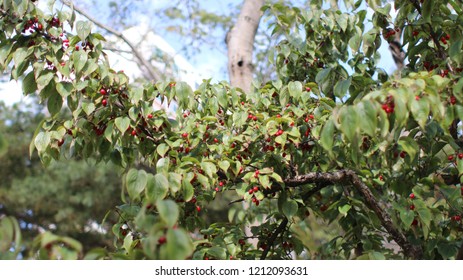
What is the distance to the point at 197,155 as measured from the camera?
234 centimetres

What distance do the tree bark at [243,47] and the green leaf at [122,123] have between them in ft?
8.85

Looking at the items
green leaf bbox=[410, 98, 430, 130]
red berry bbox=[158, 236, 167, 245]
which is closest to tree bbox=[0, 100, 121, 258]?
green leaf bbox=[410, 98, 430, 130]

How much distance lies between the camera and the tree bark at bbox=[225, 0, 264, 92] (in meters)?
5.07

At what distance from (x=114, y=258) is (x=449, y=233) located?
146 centimetres

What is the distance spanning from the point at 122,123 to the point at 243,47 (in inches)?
125

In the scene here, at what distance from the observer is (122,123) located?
2184 mm

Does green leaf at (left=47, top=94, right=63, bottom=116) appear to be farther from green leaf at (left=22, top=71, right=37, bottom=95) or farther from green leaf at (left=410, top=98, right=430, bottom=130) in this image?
green leaf at (left=410, top=98, right=430, bottom=130)

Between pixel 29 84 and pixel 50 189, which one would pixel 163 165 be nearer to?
pixel 29 84

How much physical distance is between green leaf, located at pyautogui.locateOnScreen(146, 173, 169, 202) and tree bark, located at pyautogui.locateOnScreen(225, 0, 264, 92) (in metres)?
3.33

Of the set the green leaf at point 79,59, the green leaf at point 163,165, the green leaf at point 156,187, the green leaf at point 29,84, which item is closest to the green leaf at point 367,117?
the green leaf at point 156,187

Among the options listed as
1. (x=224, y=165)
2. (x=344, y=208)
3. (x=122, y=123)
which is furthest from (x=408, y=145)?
(x=122, y=123)

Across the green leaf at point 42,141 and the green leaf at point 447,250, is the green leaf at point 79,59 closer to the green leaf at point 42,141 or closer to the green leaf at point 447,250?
the green leaf at point 42,141
